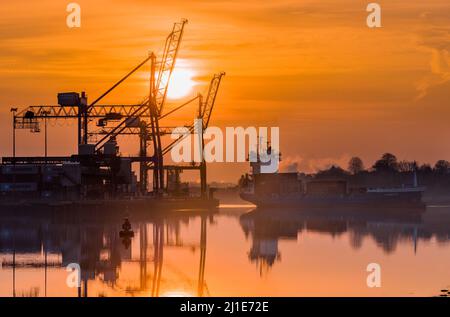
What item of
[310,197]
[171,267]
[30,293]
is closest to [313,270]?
[171,267]

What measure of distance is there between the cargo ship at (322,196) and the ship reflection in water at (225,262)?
9136 centimetres

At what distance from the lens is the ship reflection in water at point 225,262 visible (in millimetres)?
36438

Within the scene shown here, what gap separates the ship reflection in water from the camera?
36438 mm

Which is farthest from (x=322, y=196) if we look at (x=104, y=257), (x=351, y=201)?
(x=104, y=257)

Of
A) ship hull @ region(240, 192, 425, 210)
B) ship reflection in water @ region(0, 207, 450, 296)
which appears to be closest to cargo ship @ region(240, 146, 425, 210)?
ship hull @ region(240, 192, 425, 210)

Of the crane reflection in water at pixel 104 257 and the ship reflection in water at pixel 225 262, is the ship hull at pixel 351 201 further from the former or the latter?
the ship reflection in water at pixel 225 262

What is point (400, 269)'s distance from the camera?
43.4 meters

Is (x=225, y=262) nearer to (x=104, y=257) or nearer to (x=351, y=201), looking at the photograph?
(x=104, y=257)

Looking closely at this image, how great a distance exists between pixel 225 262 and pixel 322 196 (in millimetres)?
125940

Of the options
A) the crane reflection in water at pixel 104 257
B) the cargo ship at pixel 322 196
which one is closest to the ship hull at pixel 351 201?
the cargo ship at pixel 322 196

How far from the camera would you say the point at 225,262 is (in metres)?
48.8

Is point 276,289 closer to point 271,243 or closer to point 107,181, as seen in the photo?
point 271,243

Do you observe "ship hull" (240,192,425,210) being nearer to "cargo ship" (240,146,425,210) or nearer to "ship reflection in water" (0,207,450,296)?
"cargo ship" (240,146,425,210)

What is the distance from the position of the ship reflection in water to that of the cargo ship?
91.4 metres
